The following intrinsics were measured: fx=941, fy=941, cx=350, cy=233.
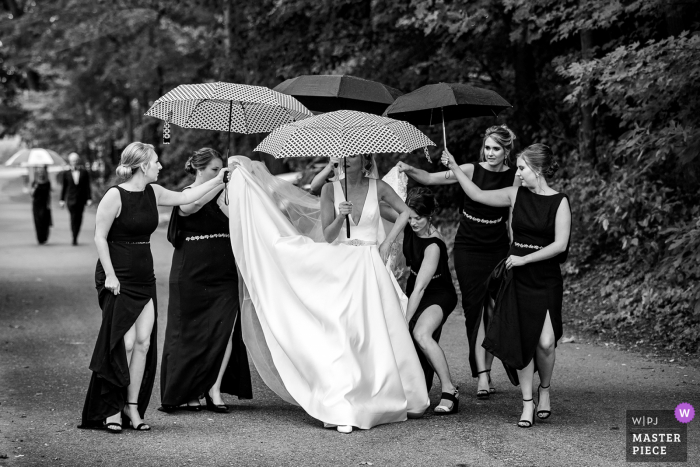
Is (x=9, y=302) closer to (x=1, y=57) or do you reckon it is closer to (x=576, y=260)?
(x=576, y=260)

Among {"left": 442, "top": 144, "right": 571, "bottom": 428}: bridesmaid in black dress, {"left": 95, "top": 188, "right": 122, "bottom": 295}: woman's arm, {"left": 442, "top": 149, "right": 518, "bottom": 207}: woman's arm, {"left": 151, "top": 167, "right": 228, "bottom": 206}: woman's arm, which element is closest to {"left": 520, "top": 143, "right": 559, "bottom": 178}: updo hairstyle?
{"left": 442, "top": 144, "right": 571, "bottom": 428}: bridesmaid in black dress

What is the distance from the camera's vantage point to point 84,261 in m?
18.3

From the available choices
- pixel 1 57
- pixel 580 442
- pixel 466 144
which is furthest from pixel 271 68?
pixel 1 57

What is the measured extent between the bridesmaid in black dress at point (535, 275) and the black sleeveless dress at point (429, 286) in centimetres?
63

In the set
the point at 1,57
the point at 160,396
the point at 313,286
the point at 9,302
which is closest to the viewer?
the point at 313,286

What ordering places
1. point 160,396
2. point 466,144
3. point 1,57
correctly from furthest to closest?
point 1,57 < point 466,144 < point 160,396

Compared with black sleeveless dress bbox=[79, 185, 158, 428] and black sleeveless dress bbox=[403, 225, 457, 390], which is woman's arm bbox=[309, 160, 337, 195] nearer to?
black sleeveless dress bbox=[403, 225, 457, 390]

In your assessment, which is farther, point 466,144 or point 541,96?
point 466,144

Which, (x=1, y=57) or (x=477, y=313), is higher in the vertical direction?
(x=1, y=57)

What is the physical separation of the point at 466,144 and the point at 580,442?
12.1 meters

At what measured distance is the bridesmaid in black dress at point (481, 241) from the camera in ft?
24.9

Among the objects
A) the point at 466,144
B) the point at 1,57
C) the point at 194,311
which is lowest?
the point at 194,311

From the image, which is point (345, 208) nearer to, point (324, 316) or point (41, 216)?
point (324, 316)

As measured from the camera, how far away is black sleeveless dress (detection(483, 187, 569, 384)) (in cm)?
657
